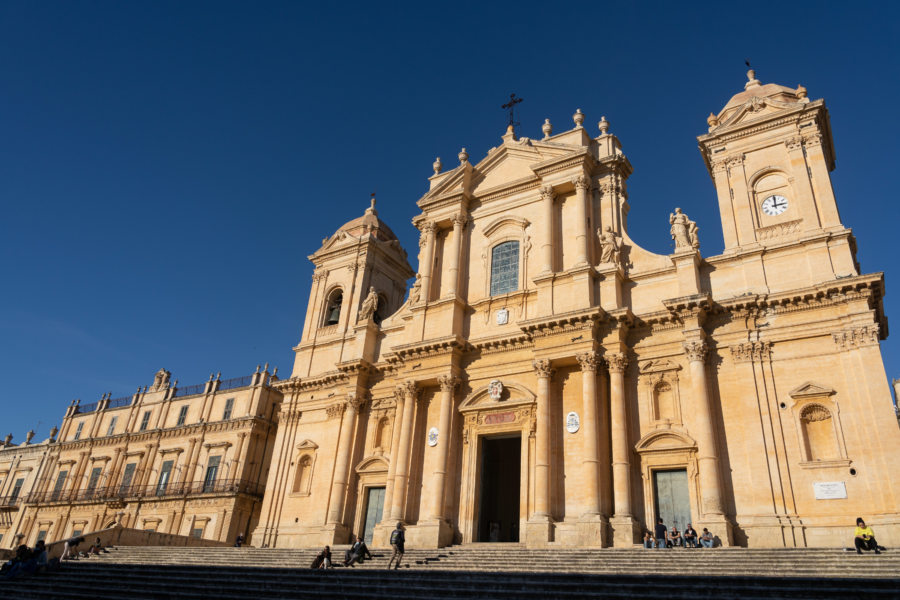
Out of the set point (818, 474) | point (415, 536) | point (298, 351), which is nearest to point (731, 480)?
point (818, 474)

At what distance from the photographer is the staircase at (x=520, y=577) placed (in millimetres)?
11188

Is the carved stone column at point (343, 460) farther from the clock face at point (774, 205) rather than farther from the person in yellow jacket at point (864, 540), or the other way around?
the person in yellow jacket at point (864, 540)

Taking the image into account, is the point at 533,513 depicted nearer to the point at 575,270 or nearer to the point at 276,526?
the point at 575,270

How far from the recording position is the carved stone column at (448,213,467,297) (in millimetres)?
24919

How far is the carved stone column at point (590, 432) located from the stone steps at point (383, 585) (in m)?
5.85

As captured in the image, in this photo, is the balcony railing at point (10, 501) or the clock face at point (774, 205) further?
the balcony railing at point (10, 501)

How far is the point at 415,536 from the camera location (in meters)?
21.1

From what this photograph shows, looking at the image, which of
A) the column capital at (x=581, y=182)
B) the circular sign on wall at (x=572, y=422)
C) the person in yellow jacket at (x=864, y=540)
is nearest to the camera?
the person in yellow jacket at (x=864, y=540)

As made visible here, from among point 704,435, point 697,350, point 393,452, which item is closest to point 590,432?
point 704,435

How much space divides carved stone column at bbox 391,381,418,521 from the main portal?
2616 millimetres

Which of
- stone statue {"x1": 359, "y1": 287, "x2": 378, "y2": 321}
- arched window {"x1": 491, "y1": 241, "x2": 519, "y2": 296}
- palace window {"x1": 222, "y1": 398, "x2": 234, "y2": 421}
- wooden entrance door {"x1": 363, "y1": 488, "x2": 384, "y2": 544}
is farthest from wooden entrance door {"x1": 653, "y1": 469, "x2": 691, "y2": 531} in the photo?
palace window {"x1": 222, "y1": 398, "x2": 234, "y2": 421}

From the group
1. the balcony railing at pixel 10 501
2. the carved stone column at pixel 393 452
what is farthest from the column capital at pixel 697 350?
the balcony railing at pixel 10 501

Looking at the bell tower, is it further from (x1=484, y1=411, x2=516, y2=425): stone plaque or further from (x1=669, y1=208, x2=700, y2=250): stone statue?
(x1=484, y1=411, x2=516, y2=425): stone plaque

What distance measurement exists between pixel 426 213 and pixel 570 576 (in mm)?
17503
